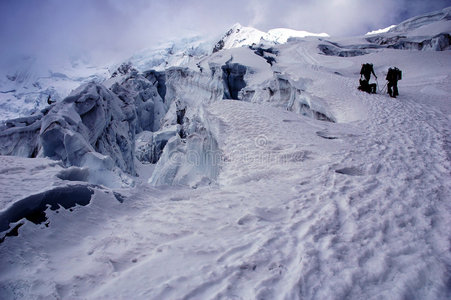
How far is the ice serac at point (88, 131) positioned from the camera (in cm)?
761

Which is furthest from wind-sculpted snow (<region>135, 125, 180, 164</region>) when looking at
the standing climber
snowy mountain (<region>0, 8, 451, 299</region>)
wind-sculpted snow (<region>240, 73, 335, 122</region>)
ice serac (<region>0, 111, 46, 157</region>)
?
the standing climber

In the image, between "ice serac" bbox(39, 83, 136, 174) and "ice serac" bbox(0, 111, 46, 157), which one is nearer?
"ice serac" bbox(39, 83, 136, 174)

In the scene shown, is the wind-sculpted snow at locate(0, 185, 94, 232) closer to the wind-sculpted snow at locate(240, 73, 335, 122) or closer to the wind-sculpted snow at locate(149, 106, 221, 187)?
the wind-sculpted snow at locate(149, 106, 221, 187)

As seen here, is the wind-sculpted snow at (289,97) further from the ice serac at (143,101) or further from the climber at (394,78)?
the ice serac at (143,101)

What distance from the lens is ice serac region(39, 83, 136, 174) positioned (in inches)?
300

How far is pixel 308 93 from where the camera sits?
9875mm

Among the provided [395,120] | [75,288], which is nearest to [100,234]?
[75,288]

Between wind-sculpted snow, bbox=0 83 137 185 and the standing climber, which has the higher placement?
the standing climber

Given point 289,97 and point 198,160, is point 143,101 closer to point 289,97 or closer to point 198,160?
point 289,97

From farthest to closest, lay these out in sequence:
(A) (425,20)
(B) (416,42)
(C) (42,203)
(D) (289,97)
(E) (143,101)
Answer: (A) (425,20), (E) (143,101), (B) (416,42), (D) (289,97), (C) (42,203)

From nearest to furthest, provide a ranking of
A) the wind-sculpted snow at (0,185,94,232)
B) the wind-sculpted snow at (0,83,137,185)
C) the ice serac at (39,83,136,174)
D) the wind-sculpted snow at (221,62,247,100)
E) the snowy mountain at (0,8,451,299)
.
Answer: the snowy mountain at (0,8,451,299) → the wind-sculpted snow at (0,185,94,232) → the wind-sculpted snow at (0,83,137,185) → the ice serac at (39,83,136,174) → the wind-sculpted snow at (221,62,247,100)

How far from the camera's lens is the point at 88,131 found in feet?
33.7

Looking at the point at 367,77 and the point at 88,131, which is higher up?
the point at 367,77

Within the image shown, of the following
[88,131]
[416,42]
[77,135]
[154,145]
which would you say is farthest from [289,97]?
[416,42]
